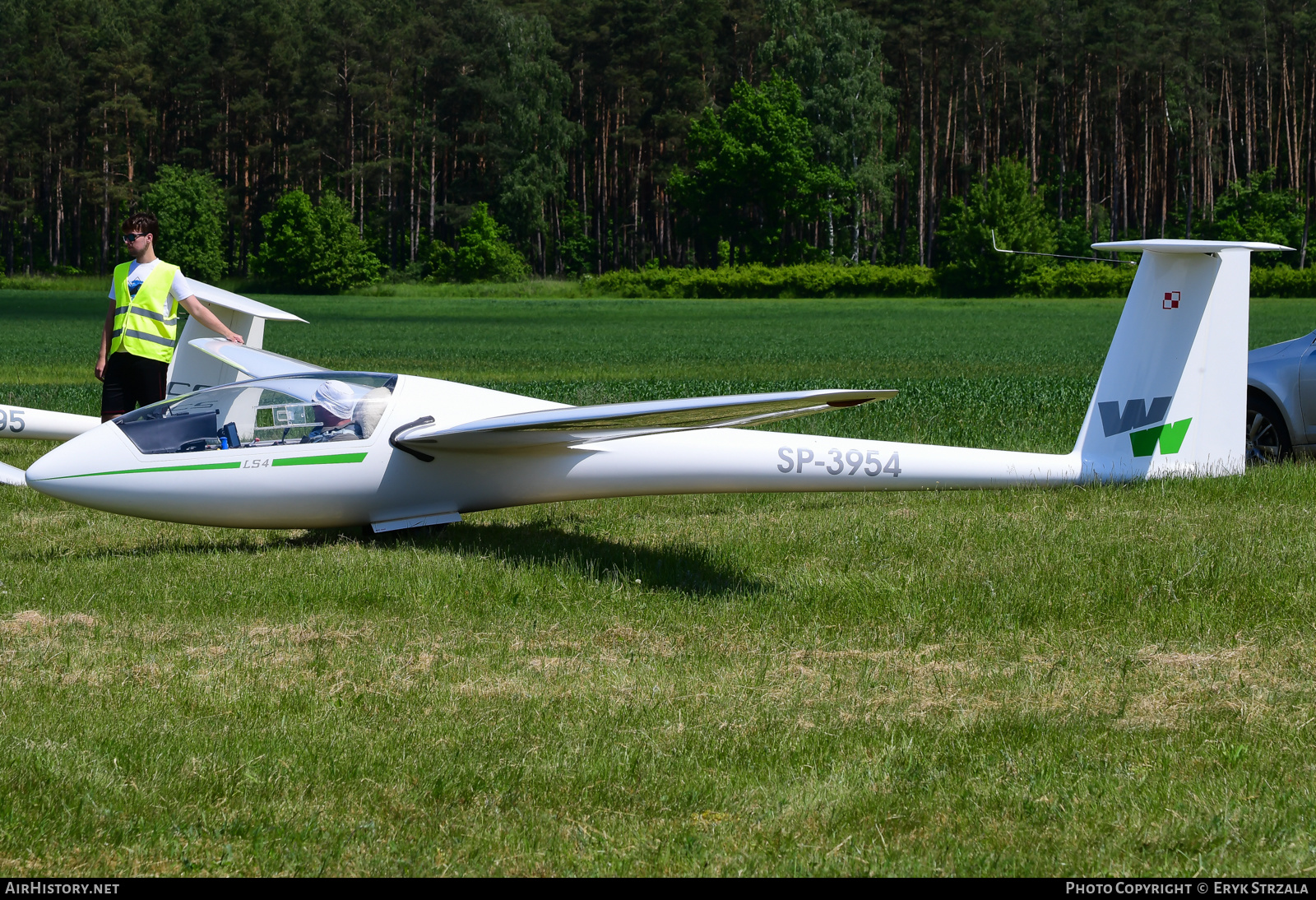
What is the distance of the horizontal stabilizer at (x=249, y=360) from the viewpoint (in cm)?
1062

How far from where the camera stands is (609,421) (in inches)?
333

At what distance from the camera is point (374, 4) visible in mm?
103250

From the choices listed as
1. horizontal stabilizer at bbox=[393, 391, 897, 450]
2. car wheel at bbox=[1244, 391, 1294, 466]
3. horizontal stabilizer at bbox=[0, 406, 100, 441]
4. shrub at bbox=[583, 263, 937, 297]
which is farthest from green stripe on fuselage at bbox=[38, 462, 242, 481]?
shrub at bbox=[583, 263, 937, 297]

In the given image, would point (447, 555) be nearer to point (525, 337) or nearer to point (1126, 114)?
point (525, 337)

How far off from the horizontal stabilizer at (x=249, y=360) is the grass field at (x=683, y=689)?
1.44 metres

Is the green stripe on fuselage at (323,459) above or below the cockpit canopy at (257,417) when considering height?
below

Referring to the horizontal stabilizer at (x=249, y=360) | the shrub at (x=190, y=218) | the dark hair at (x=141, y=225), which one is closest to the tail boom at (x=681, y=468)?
the horizontal stabilizer at (x=249, y=360)

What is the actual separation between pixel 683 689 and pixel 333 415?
13.2 ft

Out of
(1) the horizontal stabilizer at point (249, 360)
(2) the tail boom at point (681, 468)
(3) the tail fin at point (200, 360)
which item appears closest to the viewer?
(2) the tail boom at point (681, 468)

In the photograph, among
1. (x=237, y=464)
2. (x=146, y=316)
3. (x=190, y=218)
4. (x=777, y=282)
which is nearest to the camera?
(x=237, y=464)

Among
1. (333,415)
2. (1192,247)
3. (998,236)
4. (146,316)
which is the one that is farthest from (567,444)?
(998,236)

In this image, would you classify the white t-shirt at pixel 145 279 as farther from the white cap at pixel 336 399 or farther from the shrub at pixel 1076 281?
the shrub at pixel 1076 281

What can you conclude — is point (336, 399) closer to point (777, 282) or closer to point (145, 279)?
point (145, 279)

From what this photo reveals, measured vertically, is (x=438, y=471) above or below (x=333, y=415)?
below
